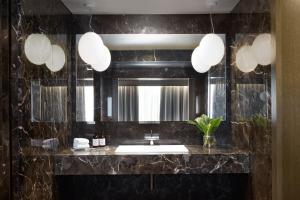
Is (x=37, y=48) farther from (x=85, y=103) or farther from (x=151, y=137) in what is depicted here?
(x=151, y=137)

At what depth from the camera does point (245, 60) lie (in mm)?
2680

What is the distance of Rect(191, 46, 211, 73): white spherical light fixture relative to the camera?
2.98 meters

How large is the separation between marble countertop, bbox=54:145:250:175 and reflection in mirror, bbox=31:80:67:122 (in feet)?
1.26

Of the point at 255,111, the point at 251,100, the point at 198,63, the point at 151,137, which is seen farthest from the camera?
the point at 151,137

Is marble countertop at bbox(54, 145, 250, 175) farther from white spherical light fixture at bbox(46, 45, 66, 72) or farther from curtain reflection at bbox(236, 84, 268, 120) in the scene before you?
white spherical light fixture at bbox(46, 45, 66, 72)

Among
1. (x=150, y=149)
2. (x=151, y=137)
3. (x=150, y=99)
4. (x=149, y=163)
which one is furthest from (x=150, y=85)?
(x=149, y=163)

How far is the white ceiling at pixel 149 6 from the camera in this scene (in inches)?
110

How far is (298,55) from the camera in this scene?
192 cm

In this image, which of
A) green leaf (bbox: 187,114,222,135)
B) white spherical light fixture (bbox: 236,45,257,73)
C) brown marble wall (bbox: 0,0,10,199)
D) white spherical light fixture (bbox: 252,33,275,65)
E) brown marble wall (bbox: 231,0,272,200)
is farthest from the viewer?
green leaf (bbox: 187,114,222,135)

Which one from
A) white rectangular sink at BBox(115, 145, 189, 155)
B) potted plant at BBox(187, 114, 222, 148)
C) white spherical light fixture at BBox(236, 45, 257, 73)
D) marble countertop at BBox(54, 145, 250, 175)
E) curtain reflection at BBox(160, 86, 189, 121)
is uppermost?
white spherical light fixture at BBox(236, 45, 257, 73)

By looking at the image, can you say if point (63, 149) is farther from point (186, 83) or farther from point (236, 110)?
point (236, 110)

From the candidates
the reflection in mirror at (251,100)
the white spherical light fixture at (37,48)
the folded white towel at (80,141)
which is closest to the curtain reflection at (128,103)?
the folded white towel at (80,141)

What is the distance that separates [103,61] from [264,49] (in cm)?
153

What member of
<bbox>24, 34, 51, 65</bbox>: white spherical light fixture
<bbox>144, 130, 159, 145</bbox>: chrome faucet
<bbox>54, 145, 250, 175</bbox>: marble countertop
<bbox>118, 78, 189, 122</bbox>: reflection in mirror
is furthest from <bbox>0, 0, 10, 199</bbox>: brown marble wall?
<bbox>144, 130, 159, 145</bbox>: chrome faucet
